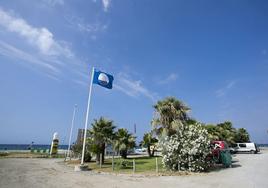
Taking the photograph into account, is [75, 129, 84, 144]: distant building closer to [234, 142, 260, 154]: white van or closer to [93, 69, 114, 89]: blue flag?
[93, 69, 114, 89]: blue flag

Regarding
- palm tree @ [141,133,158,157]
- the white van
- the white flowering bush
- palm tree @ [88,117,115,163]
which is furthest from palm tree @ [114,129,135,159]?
the white van

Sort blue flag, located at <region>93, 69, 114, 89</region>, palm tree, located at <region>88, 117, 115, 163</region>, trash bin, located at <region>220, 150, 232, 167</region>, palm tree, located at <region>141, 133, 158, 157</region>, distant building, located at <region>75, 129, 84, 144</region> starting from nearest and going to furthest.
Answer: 1. trash bin, located at <region>220, 150, 232, 167</region>
2. blue flag, located at <region>93, 69, 114, 89</region>
3. palm tree, located at <region>88, 117, 115, 163</region>
4. distant building, located at <region>75, 129, 84, 144</region>
5. palm tree, located at <region>141, 133, 158, 157</region>

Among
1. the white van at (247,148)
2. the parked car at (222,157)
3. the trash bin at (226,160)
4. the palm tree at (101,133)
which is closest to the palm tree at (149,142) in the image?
the palm tree at (101,133)

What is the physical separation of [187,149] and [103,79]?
10.9m

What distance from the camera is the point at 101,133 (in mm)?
25016

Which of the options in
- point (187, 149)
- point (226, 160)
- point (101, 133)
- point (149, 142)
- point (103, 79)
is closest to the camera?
point (187, 149)

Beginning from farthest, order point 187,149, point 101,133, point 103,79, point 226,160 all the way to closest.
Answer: point 101,133
point 103,79
point 226,160
point 187,149

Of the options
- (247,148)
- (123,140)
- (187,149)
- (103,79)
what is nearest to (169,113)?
(187,149)

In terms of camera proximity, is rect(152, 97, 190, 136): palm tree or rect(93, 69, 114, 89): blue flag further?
rect(93, 69, 114, 89): blue flag

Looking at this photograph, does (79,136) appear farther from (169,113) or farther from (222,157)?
(222,157)

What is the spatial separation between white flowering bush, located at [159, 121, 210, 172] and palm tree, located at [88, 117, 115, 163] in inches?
316

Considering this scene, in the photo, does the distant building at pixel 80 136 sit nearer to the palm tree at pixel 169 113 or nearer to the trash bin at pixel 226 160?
the palm tree at pixel 169 113

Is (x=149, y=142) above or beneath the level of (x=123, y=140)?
above

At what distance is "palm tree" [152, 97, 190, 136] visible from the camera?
20.5 m
